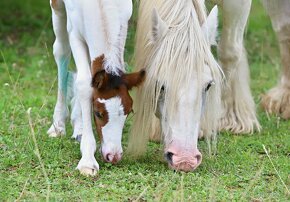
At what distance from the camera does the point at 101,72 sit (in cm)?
536

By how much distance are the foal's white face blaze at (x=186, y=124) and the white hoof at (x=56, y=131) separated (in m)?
1.25

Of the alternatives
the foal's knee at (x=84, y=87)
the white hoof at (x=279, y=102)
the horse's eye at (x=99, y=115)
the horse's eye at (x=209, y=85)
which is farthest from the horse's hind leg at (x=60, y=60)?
the white hoof at (x=279, y=102)

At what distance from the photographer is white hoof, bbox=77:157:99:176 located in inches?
213

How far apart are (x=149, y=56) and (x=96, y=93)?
48 cm

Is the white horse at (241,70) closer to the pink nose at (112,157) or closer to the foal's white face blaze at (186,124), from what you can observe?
the foal's white face blaze at (186,124)

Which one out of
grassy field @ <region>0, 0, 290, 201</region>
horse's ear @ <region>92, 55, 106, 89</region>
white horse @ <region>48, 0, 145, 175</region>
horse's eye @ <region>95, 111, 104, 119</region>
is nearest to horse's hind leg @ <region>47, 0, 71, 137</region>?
grassy field @ <region>0, 0, 290, 201</region>

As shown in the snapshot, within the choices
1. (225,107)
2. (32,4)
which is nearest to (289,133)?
(225,107)

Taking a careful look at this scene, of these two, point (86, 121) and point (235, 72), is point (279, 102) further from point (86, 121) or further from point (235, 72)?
point (86, 121)

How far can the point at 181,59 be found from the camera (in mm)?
5465

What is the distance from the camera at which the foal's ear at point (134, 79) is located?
540 centimetres

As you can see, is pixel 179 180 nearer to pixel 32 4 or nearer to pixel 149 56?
pixel 149 56

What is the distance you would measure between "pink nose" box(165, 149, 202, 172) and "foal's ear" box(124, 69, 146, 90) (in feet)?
1.52

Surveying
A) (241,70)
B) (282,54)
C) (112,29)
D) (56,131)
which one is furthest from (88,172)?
(282,54)

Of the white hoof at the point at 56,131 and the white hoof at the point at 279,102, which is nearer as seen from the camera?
the white hoof at the point at 56,131
